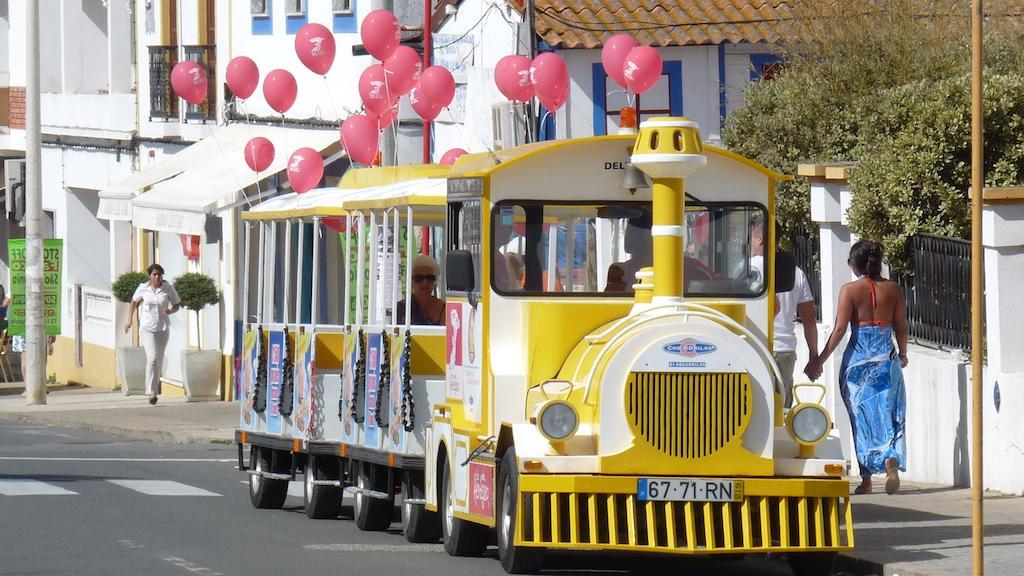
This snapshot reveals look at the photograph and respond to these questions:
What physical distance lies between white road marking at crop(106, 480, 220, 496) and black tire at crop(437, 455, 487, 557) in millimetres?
4720

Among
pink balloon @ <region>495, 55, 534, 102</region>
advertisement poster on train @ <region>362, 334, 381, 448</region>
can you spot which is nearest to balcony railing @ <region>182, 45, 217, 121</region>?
pink balloon @ <region>495, 55, 534, 102</region>

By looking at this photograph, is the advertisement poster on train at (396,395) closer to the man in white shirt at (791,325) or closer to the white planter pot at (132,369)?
the man in white shirt at (791,325)

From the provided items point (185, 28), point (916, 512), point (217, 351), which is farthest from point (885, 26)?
point (185, 28)

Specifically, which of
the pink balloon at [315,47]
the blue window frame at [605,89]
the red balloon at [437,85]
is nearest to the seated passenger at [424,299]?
the red balloon at [437,85]

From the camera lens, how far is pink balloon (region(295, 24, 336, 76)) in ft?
66.6

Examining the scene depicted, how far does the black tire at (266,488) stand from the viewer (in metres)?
16.7

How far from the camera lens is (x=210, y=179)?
30031mm

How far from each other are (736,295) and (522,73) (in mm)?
6774

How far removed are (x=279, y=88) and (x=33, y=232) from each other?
37.2 feet

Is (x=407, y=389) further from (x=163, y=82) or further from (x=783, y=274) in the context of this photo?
(x=163, y=82)

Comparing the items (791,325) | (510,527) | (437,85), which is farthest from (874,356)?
(437,85)

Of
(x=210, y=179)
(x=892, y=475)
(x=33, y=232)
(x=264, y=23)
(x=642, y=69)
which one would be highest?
(x=264, y=23)

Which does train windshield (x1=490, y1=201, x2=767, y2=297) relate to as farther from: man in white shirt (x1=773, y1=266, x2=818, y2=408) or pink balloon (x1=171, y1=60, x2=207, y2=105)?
pink balloon (x1=171, y1=60, x2=207, y2=105)

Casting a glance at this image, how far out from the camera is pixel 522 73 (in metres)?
19.0
